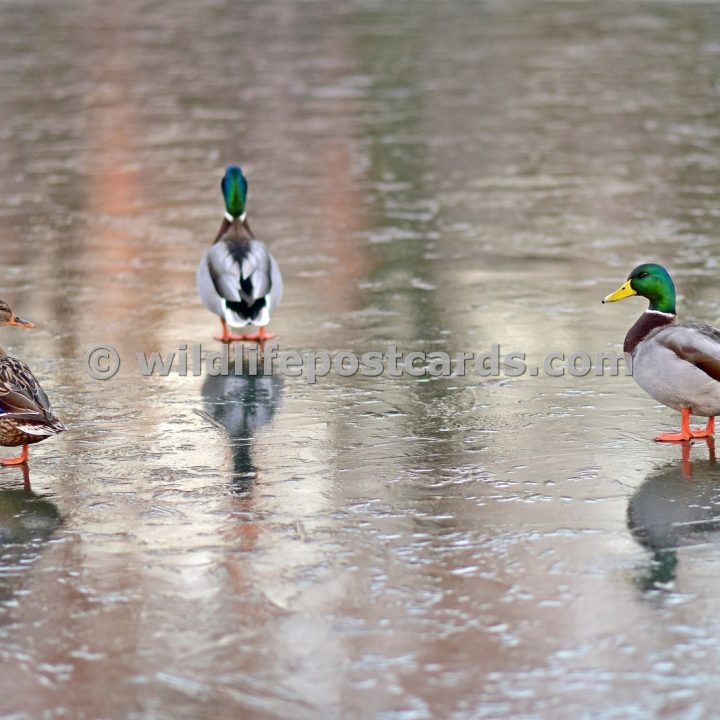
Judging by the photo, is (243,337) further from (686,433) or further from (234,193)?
(686,433)

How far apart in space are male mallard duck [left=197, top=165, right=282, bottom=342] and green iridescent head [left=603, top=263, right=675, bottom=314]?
89.8 inches

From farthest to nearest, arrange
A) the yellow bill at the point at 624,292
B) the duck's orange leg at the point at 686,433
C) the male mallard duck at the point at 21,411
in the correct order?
1. the yellow bill at the point at 624,292
2. the duck's orange leg at the point at 686,433
3. the male mallard duck at the point at 21,411

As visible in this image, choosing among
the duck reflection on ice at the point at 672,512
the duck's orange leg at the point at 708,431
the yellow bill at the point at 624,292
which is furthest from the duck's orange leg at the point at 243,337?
the duck reflection on ice at the point at 672,512

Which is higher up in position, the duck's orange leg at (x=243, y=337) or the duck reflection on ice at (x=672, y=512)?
the duck's orange leg at (x=243, y=337)

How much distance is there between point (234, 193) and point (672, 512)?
13.1ft

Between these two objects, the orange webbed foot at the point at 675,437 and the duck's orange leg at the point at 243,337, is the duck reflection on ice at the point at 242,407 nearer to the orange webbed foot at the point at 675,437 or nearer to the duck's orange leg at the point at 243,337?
the duck's orange leg at the point at 243,337

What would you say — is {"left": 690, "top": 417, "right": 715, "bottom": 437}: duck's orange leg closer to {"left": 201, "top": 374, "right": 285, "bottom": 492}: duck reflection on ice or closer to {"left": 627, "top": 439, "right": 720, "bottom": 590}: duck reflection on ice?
{"left": 627, "top": 439, "right": 720, "bottom": 590}: duck reflection on ice

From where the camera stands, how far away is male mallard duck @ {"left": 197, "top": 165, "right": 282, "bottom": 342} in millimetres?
8156

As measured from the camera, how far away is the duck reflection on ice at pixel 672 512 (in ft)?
16.4

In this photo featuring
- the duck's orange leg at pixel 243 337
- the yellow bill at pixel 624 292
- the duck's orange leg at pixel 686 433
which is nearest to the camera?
the duck's orange leg at pixel 686 433

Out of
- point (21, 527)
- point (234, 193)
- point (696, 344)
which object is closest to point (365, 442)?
point (696, 344)

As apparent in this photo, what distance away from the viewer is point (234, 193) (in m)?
8.70

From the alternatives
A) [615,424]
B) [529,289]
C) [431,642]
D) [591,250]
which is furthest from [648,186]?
[431,642]

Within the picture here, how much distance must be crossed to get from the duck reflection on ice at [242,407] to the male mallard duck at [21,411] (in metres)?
0.77
